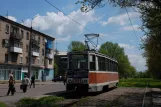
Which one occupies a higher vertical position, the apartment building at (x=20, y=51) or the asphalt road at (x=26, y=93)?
the apartment building at (x=20, y=51)

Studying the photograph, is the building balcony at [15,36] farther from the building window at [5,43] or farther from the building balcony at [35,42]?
the building balcony at [35,42]

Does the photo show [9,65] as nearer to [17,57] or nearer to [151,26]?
[17,57]

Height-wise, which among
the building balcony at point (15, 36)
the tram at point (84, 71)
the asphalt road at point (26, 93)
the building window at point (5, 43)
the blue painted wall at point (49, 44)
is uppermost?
the blue painted wall at point (49, 44)

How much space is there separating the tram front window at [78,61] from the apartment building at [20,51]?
34.7m

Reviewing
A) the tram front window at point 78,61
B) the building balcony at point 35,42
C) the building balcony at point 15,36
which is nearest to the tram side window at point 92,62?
the tram front window at point 78,61

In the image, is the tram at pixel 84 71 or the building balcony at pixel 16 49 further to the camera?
the building balcony at pixel 16 49

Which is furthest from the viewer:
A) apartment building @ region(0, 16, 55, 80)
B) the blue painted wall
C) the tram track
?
the blue painted wall

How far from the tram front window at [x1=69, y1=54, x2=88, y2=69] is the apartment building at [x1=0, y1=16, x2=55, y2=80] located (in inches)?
1367

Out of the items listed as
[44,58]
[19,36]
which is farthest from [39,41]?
[19,36]

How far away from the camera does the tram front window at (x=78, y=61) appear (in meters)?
22.6

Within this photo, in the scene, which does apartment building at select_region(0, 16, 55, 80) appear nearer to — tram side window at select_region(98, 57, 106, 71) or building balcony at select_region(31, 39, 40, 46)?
building balcony at select_region(31, 39, 40, 46)

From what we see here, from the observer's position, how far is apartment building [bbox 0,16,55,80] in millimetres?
60956

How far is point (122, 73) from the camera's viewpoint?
132500 mm

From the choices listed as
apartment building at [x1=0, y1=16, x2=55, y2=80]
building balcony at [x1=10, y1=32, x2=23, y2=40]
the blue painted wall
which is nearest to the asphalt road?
apartment building at [x1=0, y1=16, x2=55, y2=80]
